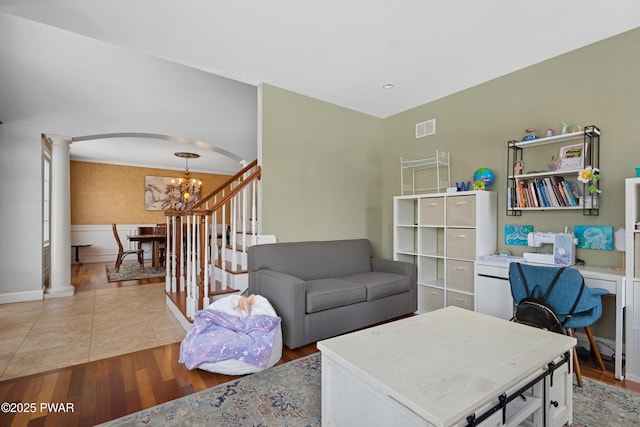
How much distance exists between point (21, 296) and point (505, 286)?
5.68 metres

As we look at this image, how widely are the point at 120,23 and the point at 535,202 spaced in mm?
3819

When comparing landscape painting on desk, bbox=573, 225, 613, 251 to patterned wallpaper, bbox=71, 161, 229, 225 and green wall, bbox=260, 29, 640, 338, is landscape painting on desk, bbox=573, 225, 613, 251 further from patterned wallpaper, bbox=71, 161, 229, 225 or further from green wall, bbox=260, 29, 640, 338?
patterned wallpaper, bbox=71, 161, 229, 225

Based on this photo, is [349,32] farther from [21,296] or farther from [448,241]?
[21,296]

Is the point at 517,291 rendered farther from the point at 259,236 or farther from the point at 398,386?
the point at 259,236

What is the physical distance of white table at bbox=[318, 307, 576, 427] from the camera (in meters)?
1.14

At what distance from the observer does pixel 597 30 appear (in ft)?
7.95

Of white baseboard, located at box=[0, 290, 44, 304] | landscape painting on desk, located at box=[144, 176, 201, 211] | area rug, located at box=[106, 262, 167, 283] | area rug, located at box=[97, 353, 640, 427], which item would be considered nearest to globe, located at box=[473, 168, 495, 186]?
area rug, located at box=[97, 353, 640, 427]

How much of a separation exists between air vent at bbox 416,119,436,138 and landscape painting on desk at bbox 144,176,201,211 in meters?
6.71

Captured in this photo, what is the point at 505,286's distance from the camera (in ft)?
8.99

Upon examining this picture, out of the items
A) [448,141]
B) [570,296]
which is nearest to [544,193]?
[570,296]

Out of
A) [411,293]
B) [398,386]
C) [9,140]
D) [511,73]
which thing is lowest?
[411,293]

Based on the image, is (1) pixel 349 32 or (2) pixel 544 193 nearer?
(1) pixel 349 32

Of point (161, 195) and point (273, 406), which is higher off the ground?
point (161, 195)

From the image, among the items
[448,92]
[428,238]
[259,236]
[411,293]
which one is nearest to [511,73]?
[448,92]
